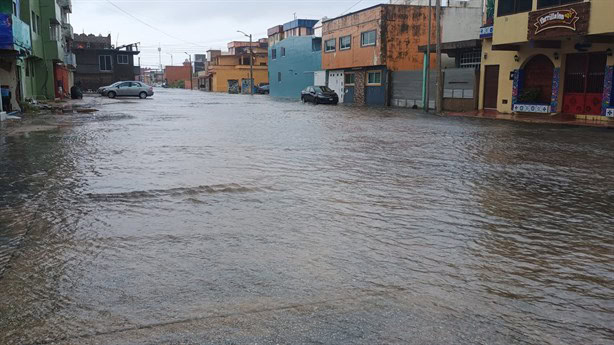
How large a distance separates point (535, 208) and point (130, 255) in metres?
5.39

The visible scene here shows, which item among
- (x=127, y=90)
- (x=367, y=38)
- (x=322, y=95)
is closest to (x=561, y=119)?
(x=322, y=95)

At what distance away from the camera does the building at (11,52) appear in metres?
22.0

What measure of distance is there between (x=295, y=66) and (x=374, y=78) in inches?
929

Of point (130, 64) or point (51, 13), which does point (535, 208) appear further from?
point (130, 64)

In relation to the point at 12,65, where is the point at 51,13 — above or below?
above

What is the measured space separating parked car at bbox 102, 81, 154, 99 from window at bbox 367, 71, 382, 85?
2218cm

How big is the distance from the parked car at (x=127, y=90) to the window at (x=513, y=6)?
3619cm

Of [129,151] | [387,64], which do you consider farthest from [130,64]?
[129,151]

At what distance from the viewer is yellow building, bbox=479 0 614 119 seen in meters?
22.9

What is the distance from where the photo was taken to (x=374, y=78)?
44500 millimetres

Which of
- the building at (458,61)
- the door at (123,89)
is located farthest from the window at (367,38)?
the door at (123,89)

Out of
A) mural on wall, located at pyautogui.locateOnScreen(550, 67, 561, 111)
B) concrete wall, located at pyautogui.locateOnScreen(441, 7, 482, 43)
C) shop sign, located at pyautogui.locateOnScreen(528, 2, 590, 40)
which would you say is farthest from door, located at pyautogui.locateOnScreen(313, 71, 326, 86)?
shop sign, located at pyautogui.locateOnScreen(528, 2, 590, 40)

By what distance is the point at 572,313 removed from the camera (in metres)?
4.17

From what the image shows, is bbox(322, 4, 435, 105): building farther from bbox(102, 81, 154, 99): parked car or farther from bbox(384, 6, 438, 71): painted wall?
bbox(102, 81, 154, 99): parked car
